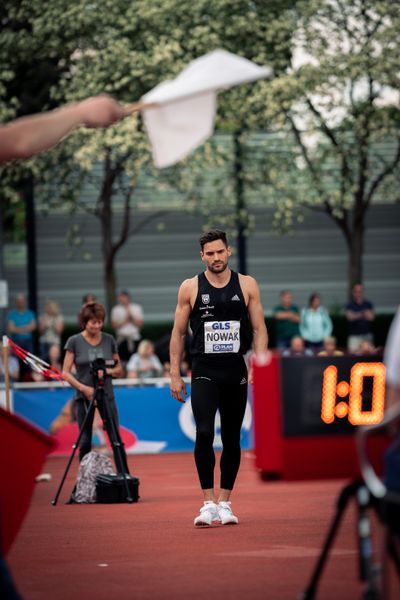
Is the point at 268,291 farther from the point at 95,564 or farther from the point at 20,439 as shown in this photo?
the point at 20,439

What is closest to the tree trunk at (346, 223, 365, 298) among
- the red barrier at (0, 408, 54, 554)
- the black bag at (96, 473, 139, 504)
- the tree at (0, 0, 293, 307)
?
the tree at (0, 0, 293, 307)

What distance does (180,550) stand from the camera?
9.77 m

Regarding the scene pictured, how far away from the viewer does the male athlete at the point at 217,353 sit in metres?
11.2

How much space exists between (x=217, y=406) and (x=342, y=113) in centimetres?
1965

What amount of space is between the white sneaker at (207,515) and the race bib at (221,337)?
119 centimetres

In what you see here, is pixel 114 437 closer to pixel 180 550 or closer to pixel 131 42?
pixel 180 550

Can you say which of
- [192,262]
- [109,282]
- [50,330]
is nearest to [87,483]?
[50,330]

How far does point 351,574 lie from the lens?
8.27 metres

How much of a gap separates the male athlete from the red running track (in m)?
0.43

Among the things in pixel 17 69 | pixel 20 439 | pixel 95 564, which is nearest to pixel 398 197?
pixel 17 69

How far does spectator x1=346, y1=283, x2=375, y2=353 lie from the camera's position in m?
26.7

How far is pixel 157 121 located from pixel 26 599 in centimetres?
298

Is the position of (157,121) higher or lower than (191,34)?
lower

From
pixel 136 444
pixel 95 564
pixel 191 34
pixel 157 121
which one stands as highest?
pixel 191 34
